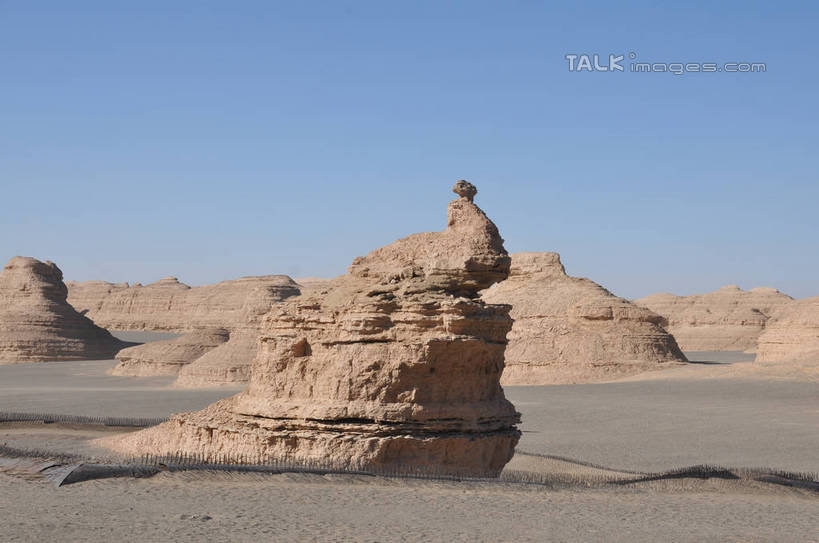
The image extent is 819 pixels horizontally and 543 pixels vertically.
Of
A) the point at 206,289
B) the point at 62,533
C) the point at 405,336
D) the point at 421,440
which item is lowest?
the point at 62,533

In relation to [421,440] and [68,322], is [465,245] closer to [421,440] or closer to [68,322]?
[421,440]

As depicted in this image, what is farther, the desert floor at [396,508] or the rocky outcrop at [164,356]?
the rocky outcrop at [164,356]

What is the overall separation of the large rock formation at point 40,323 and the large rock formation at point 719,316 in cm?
4072

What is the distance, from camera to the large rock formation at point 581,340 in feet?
102

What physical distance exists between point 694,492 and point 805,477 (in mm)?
2479

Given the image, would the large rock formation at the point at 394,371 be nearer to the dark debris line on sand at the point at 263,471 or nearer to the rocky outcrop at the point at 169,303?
the dark debris line on sand at the point at 263,471

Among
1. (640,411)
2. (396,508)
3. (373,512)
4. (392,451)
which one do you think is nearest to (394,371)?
(392,451)

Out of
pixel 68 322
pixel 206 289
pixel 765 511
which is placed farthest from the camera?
pixel 206 289

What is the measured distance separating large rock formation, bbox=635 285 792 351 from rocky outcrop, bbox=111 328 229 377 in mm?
40440

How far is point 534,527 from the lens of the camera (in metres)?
7.69

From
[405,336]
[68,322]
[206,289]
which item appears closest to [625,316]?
[405,336]

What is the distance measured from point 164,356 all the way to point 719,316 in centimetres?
4742

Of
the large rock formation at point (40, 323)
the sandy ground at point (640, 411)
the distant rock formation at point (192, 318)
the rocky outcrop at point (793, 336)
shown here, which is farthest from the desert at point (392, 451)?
the large rock formation at point (40, 323)

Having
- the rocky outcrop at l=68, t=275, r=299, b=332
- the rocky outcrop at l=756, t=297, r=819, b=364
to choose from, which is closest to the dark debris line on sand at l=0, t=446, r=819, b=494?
the rocky outcrop at l=756, t=297, r=819, b=364
